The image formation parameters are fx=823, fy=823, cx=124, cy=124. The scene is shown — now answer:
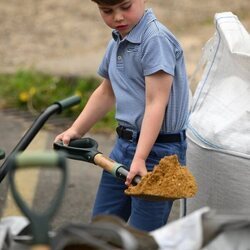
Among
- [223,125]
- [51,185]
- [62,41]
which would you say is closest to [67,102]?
[223,125]

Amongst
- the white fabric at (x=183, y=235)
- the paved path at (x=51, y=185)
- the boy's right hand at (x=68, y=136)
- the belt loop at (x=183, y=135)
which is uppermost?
the white fabric at (x=183, y=235)

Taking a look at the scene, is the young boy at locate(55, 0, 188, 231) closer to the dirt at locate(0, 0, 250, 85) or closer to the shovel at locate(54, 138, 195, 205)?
the shovel at locate(54, 138, 195, 205)

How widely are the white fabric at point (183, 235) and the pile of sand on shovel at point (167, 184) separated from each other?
61 cm

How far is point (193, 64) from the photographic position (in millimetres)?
6336

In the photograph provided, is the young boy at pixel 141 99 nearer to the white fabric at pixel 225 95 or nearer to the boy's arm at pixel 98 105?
the boy's arm at pixel 98 105

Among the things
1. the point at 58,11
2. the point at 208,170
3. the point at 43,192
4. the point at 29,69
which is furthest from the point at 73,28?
the point at 208,170

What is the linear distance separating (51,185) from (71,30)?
3082 mm

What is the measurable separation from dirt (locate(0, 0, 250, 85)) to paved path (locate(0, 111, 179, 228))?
3.27 ft

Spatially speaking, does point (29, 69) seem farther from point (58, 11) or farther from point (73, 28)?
point (58, 11)

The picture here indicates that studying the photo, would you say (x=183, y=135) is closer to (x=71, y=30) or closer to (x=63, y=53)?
(x=63, y=53)

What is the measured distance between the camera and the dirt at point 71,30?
6555 mm

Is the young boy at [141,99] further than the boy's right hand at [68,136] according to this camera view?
No

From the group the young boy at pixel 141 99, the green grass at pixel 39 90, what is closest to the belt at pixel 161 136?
the young boy at pixel 141 99

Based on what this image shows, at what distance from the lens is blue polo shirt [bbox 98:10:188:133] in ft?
8.76
